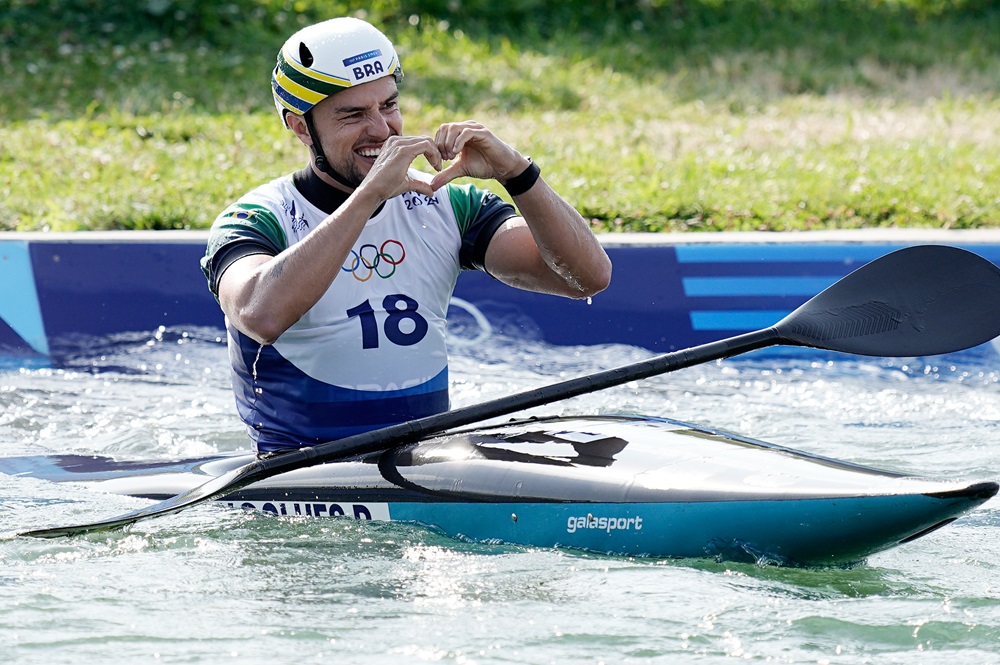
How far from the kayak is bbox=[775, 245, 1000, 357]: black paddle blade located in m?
0.50

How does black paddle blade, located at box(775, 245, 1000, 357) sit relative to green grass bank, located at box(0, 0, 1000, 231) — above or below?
below

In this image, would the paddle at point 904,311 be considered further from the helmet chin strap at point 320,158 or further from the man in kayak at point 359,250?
the helmet chin strap at point 320,158

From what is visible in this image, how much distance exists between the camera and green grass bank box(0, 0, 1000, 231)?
6.44 meters

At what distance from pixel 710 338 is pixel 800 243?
1.83 ft

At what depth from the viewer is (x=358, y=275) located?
349cm

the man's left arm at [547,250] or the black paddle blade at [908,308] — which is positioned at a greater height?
the man's left arm at [547,250]

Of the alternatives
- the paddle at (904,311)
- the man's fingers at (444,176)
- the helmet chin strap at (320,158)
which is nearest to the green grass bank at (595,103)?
the paddle at (904,311)

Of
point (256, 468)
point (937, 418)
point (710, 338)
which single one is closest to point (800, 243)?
point (710, 338)

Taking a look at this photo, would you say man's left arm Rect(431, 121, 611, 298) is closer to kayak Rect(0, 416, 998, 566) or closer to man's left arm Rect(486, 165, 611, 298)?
man's left arm Rect(486, 165, 611, 298)

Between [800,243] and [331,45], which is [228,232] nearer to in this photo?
[331,45]

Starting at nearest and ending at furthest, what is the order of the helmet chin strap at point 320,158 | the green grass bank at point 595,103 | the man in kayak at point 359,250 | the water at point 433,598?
the water at point 433,598
the man in kayak at point 359,250
the helmet chin strap at point 320,158
the green grass bank at point 595,103

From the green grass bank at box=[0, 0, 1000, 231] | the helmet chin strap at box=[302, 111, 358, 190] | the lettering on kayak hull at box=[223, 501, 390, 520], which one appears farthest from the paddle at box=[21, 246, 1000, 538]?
the green grass bank at box=[0, 0, 1000, 231]

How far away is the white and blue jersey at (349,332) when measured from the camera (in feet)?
11.4

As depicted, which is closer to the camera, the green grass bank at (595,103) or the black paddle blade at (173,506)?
the black paddle blade at (173,506)
